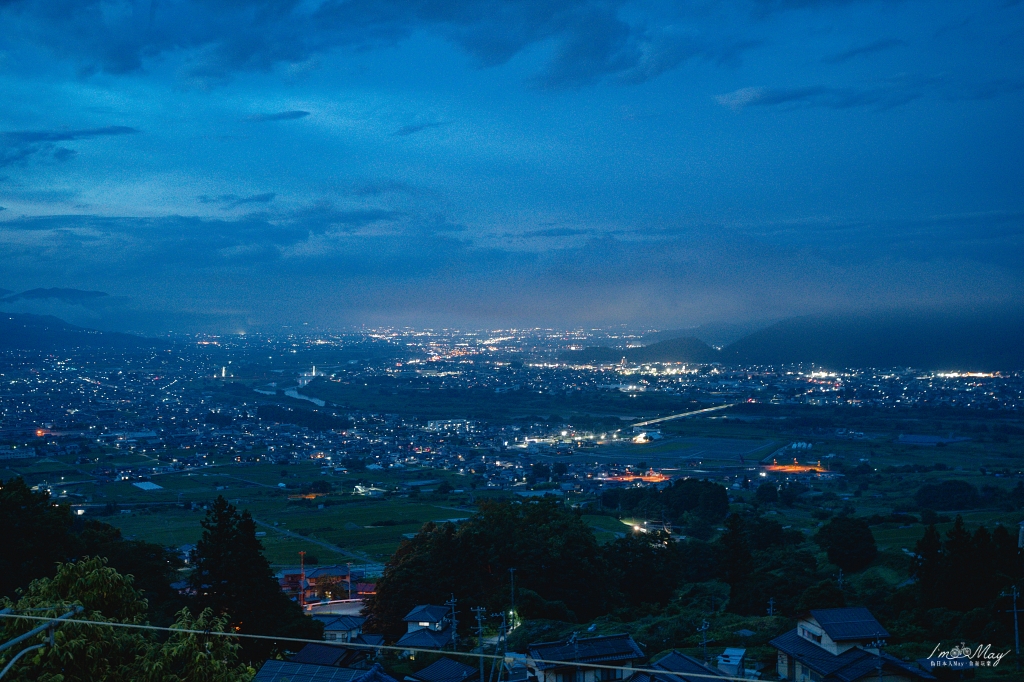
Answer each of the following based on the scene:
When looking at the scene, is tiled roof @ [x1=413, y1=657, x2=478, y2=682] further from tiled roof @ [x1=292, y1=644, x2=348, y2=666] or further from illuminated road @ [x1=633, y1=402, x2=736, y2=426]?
illuminated road @ [x1=633, y1=402, x2=736, y2=426]

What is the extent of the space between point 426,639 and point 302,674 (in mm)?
4528

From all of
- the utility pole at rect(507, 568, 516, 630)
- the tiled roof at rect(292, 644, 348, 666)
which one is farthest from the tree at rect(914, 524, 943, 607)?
the tiled roof at rect(292, 644, 348, 666)

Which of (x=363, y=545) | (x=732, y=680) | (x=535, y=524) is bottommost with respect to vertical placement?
(x=363, y=545)

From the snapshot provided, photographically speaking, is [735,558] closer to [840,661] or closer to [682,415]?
[840,661]

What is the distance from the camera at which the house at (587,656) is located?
31.1 feet

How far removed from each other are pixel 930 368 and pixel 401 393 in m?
49.5

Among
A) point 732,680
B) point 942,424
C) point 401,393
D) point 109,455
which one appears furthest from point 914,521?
point 401,393

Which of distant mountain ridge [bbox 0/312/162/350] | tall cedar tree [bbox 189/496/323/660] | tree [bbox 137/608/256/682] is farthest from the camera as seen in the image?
distant mountain ridge [bbox 0/312/162/350]

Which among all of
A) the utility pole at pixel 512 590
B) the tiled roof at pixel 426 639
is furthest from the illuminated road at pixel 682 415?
the tiled roof at pixel 426 639

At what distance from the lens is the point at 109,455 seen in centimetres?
3953

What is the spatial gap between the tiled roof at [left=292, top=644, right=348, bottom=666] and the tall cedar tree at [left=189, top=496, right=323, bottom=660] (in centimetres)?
39

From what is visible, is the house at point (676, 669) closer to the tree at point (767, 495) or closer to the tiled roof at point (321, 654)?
the tiled roof at point (321, 654)

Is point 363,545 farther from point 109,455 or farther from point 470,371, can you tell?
point 470,371

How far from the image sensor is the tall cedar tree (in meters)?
11.2
